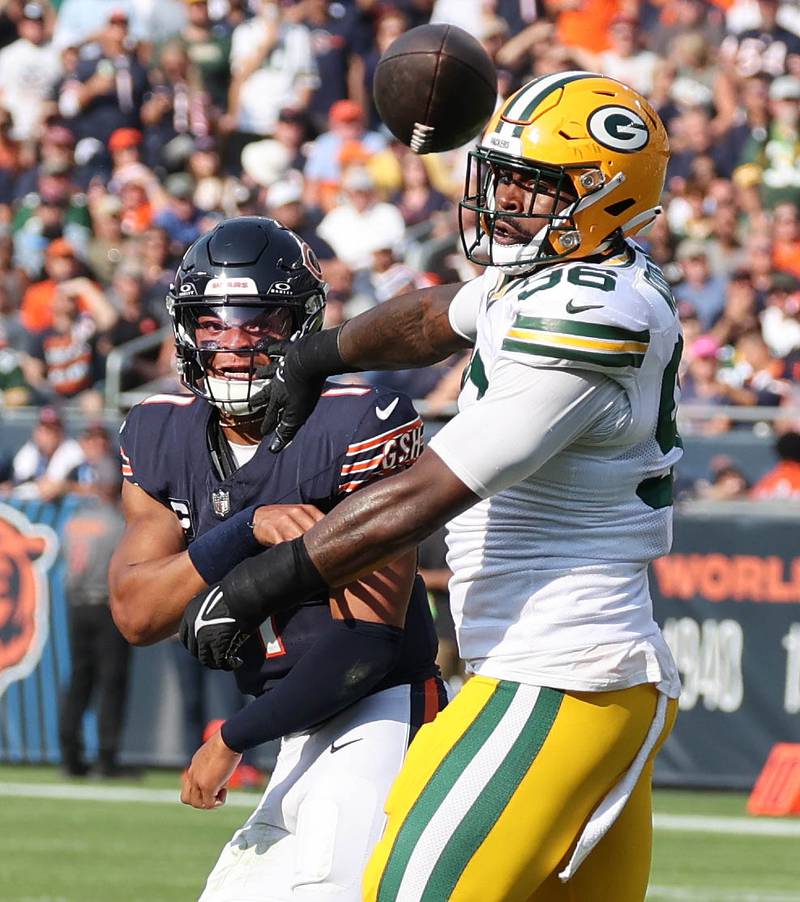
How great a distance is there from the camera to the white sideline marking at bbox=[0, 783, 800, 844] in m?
8.34

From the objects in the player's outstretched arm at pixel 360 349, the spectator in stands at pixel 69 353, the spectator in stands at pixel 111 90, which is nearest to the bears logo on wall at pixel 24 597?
the spectator in stands at pixel 69 353

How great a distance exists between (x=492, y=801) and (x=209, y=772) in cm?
66

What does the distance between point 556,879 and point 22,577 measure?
722cm

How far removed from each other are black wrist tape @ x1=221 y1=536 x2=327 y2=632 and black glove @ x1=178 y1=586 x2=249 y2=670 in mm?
17

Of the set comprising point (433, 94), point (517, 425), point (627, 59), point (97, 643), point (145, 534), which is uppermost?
point (433, 94)

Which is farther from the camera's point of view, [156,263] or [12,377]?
[156,263]

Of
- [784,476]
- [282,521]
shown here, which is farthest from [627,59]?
[282,521]

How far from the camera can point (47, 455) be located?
1070 cm

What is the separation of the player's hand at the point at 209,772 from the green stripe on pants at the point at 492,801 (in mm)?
586

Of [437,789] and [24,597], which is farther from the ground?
[437,789]

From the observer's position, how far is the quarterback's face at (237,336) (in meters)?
3.73

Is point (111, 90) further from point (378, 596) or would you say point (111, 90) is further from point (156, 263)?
point (378, 596)

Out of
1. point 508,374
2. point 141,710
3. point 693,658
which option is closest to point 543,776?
point 508,374

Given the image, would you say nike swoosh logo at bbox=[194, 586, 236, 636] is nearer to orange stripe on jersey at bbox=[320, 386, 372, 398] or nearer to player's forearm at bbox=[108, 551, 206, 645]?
player's forearm at bbox=[108, 551, 206, 645]
